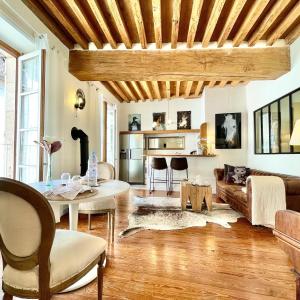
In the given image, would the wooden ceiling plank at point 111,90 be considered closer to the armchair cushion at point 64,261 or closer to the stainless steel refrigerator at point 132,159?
the stainless steel refrigerator at point 132,159

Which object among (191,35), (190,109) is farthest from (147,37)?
(190,109)

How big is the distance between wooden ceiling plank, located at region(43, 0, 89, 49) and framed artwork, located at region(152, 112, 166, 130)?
4.16 metres

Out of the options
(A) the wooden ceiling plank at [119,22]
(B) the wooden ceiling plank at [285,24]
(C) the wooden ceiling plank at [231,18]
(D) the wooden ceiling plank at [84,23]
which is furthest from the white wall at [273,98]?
(D) the wooden ceiling plank at [84,23]

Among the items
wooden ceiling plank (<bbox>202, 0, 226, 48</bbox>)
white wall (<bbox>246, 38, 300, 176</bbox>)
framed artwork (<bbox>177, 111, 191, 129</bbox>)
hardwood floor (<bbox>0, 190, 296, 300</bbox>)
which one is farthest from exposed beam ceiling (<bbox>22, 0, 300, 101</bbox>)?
framed artwork (<bbox>177, 111, 191, 129</bbox>)

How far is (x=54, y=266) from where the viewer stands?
1.07m

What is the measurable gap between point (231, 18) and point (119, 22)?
5.03ft

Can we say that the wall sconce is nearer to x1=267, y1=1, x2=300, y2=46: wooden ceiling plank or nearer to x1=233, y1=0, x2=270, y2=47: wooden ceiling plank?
x1=233, y1=0, x2=270, y2=47: wooden ceiling plank

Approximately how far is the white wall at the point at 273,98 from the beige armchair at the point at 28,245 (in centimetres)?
363

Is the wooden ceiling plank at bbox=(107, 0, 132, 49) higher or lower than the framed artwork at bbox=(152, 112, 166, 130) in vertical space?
higher

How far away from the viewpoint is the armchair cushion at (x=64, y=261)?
1.02 metres

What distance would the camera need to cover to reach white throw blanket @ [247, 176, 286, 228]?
9.25ft

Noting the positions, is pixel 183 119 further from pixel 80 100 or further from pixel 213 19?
pixel 213 19

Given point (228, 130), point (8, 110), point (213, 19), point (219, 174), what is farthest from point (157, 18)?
point (228, 130)

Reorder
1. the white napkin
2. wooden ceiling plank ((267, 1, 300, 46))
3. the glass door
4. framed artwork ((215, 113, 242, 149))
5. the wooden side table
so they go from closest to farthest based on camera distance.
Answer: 1. the white napkin
2. wooden ceiling plank ((267, 1, 300, 46))
3. the glass door
4. the wooden side table
5. framed artwork ((215, 113, 242, 149))
